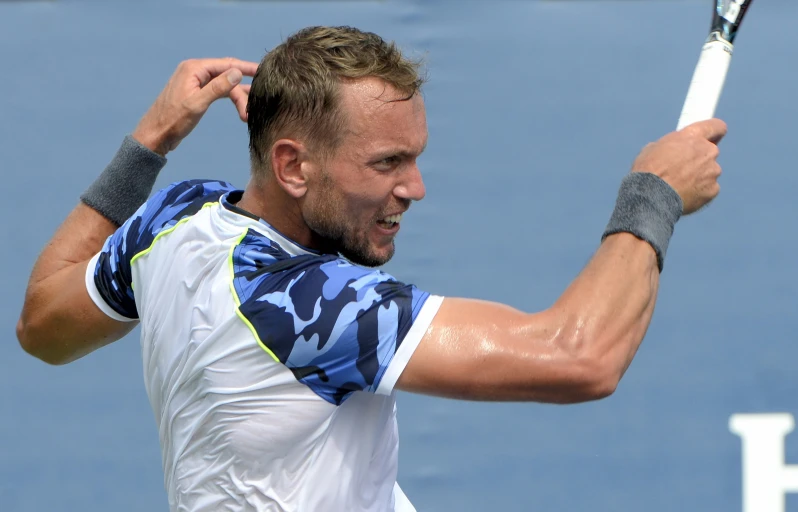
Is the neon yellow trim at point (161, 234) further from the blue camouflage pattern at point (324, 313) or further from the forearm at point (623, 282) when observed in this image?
the forearm at point (623, 282)

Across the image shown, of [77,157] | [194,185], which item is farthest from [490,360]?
[77,157]

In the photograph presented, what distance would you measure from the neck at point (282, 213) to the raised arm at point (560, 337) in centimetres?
24

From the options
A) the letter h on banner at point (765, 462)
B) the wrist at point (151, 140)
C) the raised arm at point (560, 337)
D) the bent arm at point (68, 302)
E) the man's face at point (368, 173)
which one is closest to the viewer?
the raised arm at point (560, 337)

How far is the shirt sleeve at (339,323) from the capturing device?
1.12 metres

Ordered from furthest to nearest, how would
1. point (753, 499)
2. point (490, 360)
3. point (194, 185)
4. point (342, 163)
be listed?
point (753, 499) → point (194, 185) → point (342, 163) → point (490, 360)

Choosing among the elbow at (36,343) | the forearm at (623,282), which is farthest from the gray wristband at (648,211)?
the elbow at (36,343)

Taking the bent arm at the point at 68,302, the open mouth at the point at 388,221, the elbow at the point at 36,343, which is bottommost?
the elbow at the point at 36,343

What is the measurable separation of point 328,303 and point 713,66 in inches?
25.5

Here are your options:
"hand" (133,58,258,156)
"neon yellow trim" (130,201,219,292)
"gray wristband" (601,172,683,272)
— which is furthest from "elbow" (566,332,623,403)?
"hand" (133,58,258,156)

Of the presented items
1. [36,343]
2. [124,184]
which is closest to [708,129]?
[124,184]

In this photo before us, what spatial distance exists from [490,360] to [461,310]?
67 mm

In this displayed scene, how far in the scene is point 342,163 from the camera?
1.24m

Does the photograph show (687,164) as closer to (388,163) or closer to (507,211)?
(388,163)

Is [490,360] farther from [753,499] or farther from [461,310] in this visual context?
[753,499]
